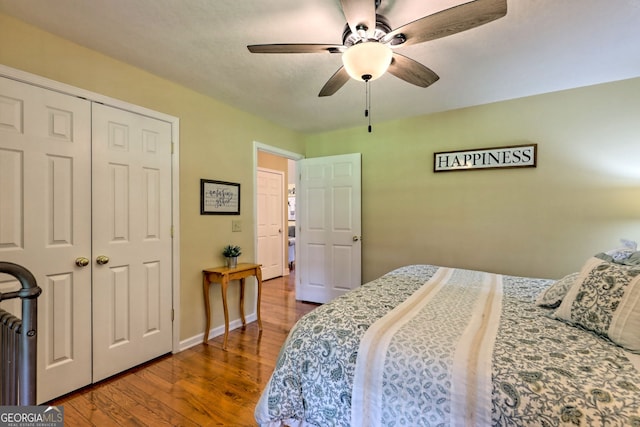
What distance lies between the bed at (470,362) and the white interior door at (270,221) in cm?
393

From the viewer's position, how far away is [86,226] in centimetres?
199

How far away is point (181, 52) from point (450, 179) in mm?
2835

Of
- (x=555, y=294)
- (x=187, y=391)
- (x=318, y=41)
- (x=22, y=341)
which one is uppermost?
(x=318, y=41)

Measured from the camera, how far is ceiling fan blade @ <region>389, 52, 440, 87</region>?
1701mm

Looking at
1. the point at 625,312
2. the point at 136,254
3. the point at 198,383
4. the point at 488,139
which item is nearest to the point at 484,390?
the point at 625,312

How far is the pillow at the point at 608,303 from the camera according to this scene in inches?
42.5

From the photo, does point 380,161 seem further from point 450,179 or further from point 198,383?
point 198,383

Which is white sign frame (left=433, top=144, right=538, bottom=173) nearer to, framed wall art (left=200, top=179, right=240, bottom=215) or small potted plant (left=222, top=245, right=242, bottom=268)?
framed wall art (left=200, top=179, right=240, bottom=215)

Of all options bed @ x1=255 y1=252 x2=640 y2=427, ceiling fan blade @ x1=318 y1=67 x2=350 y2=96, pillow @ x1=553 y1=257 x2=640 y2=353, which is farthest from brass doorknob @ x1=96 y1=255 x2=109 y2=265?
pillow @ x1=553 y1=257 x2=640 y2=353

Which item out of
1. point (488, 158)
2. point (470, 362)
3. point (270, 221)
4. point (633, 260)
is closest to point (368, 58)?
point (470, 362)

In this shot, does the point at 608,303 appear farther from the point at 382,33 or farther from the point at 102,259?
the point at 102,259

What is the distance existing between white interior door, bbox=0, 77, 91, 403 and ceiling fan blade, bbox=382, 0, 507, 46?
6.99ft

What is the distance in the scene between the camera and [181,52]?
204 cm

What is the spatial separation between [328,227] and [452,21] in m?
2.79
